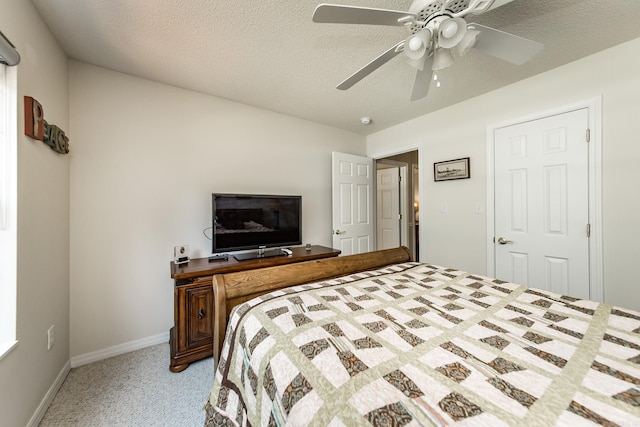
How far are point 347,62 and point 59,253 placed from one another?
2.60 metres

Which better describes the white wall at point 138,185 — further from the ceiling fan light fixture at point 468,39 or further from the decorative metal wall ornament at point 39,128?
the ceiling fan light fixture at point 468,39

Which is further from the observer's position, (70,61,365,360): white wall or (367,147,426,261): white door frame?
(367,147,426,261): white door frame

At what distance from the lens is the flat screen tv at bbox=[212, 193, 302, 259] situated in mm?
2240

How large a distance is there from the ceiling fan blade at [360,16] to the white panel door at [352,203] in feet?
6.95

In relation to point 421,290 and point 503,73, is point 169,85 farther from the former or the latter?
point 503,73

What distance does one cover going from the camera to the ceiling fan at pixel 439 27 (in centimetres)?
105

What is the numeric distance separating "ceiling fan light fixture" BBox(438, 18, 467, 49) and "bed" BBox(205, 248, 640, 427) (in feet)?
4.23

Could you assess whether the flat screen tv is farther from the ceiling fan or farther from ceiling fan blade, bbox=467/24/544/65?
ceiling fan blade, bbox=467/24/544/65

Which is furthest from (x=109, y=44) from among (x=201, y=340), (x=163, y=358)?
(x=163, y=358)

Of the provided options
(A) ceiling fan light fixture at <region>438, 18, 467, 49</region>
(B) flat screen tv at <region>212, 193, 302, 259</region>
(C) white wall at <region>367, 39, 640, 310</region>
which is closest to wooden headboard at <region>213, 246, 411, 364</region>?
(B) flat screen tv at <region>212, 193, 302, 259</region>

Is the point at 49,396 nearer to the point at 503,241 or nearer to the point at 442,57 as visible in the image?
the point at 442,57

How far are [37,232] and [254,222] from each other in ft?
4.68

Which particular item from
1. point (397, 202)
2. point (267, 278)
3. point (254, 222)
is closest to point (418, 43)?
point (267, 278)

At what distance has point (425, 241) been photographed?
10.1 ft
